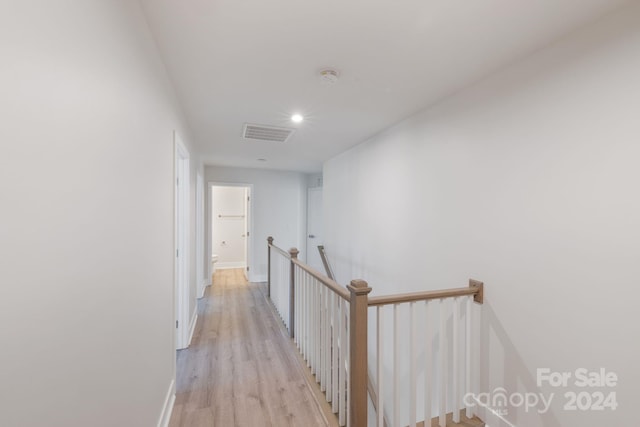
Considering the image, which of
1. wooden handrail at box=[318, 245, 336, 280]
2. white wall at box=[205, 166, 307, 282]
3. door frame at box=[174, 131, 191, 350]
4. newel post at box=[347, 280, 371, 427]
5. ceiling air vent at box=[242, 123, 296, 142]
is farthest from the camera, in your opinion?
white wall at box=[205, 166, 307, 282]

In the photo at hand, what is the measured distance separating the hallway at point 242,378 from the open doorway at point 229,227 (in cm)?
342

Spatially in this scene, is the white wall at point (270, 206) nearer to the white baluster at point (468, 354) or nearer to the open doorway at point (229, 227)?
the open doorway at point (229, 227)

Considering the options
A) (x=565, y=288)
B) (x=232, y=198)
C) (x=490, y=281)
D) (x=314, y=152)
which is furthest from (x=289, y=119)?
(x=232, y=198)

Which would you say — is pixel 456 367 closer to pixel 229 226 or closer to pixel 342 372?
pixel 342 372

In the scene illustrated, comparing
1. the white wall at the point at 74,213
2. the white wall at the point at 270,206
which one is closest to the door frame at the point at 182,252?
the white wall at the point at 74,213

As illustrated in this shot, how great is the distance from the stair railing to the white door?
3038 mm

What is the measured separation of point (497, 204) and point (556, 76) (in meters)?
0.77

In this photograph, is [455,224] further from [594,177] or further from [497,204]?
[594,177]

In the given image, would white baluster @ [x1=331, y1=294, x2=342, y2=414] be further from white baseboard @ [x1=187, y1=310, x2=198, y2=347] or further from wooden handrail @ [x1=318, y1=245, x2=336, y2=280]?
wooden handrail @ [x1=318, y1=245, x2=336, y2=280]

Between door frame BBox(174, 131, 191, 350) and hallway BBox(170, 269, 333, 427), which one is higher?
door frame BBox(174, 131, 191, 350)

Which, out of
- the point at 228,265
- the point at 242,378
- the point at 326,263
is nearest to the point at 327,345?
the point at 242,378

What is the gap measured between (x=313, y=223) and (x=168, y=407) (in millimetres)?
4330

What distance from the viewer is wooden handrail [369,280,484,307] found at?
1.71 meters

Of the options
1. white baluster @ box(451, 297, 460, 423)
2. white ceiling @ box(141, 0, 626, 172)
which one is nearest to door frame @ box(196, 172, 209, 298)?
white ceiling @ box(141, 0, 626, 172)
